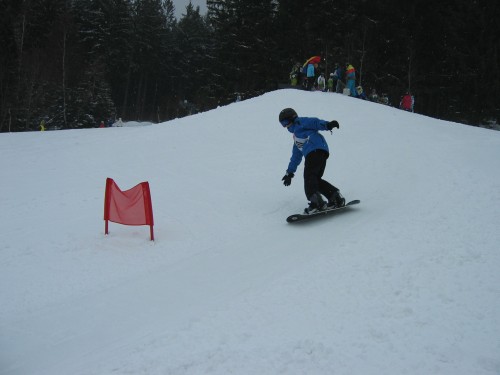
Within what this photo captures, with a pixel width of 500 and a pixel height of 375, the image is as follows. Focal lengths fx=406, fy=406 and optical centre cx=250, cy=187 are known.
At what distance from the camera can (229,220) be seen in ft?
23.8

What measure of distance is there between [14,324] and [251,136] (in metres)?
10.1

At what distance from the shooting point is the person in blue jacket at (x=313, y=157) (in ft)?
22.3

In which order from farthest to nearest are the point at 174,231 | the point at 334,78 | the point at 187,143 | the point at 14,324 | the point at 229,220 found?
the point at 334,78 < the point at 187,143 < the point at 229,220 < the point at 174,231 < the point at 14,324

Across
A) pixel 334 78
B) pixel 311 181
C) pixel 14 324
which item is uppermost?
pixel 334 78

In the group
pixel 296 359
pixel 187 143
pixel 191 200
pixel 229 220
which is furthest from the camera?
pixel 187 143

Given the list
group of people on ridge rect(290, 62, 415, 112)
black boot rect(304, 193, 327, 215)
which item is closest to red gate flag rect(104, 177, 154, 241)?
black boot rect(304, 193, 327, 215)

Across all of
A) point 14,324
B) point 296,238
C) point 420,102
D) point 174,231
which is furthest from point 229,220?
point 420,102

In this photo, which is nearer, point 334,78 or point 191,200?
point 191,200

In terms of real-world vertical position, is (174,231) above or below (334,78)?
below

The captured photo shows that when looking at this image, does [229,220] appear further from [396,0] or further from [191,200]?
[396,0]

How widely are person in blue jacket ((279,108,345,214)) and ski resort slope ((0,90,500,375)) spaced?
0.34 meters

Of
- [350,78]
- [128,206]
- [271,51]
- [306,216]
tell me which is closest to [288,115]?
[306,216]

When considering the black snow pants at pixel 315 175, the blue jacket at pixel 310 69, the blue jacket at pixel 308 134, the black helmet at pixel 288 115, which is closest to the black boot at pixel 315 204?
the black snow pants at pixel 315 175

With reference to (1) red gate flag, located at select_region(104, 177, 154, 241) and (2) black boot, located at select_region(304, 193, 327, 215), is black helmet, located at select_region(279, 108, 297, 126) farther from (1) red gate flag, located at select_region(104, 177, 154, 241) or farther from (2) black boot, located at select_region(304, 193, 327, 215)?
(1) red gate flag, located at select_region(104, 177, 154, 241)
